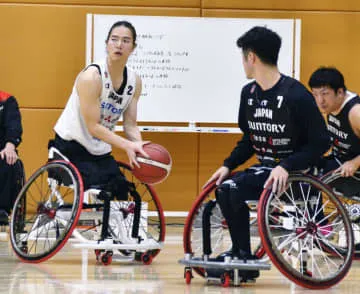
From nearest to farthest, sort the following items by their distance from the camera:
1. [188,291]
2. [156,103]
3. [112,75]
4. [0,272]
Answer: [188,291], [0,272], [112,75], [156,103]

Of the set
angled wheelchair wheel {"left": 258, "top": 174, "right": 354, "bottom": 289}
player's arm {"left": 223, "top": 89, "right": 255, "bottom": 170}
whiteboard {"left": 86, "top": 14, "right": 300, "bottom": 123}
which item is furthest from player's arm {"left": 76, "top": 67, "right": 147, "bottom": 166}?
whiteboard {"left": 86, "top": 14, "right": 300, "bottom": 123}

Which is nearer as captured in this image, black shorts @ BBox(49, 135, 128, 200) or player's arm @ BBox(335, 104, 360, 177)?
black shorts @ BBox(49, 135, 128, 200)

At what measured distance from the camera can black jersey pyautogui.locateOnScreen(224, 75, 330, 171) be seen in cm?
325

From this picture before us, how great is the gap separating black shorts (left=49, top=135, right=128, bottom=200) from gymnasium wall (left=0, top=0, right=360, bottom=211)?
2238 mm

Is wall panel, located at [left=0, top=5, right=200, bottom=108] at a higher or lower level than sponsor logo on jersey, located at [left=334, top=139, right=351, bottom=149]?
higher

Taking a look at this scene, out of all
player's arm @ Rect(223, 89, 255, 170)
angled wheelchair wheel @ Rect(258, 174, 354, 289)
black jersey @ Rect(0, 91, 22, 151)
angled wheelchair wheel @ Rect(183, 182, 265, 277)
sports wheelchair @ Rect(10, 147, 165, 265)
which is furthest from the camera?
black jersey @ Rect(0, 91, 22, 151)

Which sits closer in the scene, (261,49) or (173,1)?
(261,49)

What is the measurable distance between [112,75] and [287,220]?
1.25 m

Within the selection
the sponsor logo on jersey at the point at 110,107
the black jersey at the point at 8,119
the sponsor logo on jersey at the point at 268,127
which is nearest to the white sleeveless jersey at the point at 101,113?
the sponsor logo on jersey at the point at 110,107

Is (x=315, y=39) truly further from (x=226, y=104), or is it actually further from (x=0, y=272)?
(x=0, y=272)

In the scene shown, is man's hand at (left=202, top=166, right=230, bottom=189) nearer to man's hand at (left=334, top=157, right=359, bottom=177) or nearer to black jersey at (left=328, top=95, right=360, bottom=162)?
man's hand at (left=334, top=157, right=359, bottom=177)

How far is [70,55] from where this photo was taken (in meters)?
6.36

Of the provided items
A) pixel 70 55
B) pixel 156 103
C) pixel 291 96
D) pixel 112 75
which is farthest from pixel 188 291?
pixel 70 55

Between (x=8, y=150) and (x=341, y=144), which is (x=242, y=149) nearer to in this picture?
(x=341, y=144)
